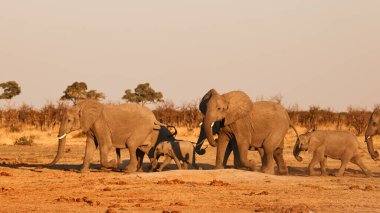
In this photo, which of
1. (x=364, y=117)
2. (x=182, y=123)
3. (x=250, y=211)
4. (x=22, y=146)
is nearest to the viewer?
(x=250, y=211)

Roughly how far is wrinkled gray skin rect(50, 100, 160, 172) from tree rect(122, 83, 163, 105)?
58258mm

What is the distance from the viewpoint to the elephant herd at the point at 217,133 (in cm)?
1933

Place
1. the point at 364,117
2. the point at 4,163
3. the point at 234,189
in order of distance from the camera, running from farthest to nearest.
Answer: the point at 364,117, the point at 4,163, the point at 234,189

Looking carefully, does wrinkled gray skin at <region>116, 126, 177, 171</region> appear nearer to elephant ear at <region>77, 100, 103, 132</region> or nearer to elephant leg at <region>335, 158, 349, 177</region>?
elephant ear at <region>77, 100, 103, 132</region>

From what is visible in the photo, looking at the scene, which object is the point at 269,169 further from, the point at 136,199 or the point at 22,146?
the point at 22,146

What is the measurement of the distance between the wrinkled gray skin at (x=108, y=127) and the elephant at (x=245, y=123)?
194 centimetres

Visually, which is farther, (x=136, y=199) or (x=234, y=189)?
(x=234, y=189)

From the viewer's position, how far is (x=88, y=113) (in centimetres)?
2005

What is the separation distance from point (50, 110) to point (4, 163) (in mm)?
22567

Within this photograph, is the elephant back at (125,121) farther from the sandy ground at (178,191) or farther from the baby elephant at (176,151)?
the sandy ground at (178,191)

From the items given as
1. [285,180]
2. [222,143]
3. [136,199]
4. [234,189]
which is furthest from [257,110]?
[136,199]

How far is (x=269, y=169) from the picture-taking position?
19.4m

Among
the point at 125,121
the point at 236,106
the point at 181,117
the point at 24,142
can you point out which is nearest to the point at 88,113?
the point at 125,121

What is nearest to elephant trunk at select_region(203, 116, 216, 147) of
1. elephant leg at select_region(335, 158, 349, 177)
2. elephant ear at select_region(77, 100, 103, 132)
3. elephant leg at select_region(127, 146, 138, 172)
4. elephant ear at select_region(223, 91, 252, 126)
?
elephant ear at select_region(223, 91, 252, 126)
